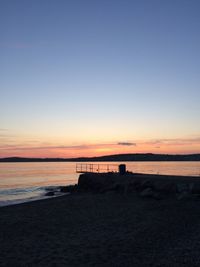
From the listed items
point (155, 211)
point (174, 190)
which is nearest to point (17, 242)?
point (155, 211)

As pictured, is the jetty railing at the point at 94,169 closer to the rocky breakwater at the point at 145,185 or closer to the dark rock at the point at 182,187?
the rocky breakwater at the point at 145,185

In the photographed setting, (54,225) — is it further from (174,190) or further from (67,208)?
(174,190)

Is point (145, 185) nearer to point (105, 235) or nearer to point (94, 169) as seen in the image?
point (105, 235)

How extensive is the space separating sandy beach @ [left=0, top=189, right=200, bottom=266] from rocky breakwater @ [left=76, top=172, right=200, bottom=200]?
288 cm

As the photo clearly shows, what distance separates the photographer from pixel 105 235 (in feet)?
49.0

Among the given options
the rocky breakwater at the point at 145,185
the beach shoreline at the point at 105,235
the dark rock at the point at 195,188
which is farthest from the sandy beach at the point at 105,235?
the rocky breakwater at the point at 145,185

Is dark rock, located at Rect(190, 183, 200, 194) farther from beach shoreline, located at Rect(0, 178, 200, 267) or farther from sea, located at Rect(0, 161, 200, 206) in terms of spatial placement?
sea, located at Rect(0, 161, 200, 206)

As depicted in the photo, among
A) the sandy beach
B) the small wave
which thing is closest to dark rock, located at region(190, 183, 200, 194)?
the sandy beach

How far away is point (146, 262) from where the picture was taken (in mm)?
10914

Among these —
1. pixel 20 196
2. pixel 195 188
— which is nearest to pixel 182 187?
pixel 195 188

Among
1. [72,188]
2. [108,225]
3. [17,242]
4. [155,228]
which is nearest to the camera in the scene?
[17,242]

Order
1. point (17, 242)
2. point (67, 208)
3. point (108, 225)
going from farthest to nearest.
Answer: point (67, 208), point (108, 225), point (17, 242)

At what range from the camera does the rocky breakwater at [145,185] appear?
26.8 m

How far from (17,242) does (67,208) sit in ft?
32.0
